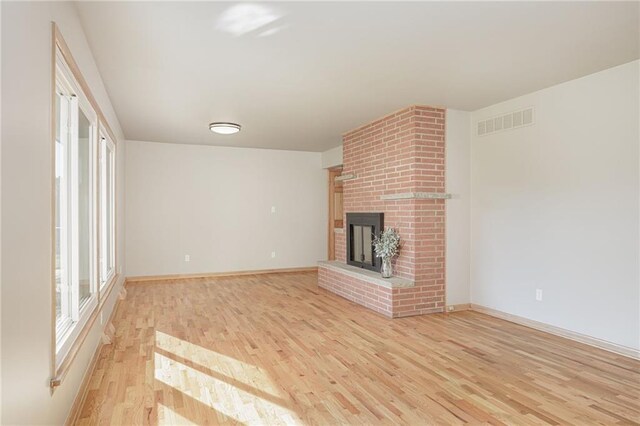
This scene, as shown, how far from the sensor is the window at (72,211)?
2.34m

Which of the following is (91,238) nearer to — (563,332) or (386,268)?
(386,268)

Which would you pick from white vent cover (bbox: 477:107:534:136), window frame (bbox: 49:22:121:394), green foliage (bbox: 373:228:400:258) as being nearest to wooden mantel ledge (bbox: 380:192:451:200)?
green foliage (bbox: 373:228:400:258)

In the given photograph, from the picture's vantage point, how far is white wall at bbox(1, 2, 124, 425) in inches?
49.4

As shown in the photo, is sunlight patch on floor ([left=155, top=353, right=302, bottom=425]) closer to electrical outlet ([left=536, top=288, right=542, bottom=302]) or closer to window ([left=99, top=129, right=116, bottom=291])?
window ([left=99, top=129, right=116, bottom=291])

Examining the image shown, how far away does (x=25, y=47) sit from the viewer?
143 cm

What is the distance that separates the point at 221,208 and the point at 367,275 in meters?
3.52

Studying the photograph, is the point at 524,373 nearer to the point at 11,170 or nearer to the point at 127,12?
the point at 11,170

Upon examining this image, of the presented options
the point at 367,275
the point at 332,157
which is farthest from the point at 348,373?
the point at 332,157

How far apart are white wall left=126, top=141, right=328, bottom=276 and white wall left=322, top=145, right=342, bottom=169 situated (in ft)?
0.59

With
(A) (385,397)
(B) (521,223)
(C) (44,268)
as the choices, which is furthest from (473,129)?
(C) (44,268)

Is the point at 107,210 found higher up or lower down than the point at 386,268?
higher up

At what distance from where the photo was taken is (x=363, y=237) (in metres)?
5.45

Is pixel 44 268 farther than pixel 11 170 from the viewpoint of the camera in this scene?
Yes

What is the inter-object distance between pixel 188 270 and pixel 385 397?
5.34m
